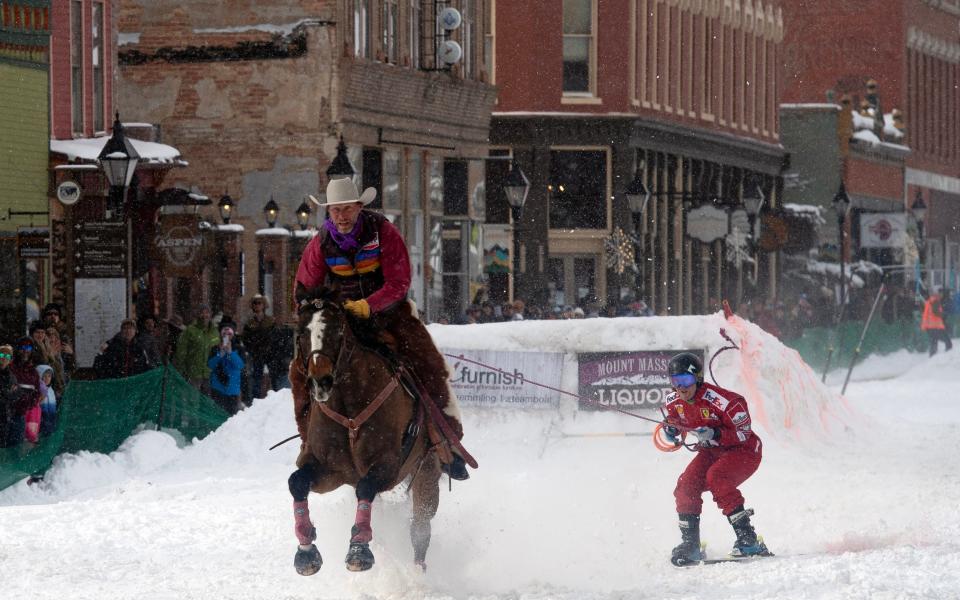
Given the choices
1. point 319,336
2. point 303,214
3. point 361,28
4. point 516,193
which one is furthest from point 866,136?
point 319,336

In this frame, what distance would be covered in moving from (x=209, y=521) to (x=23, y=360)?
3.46 meters

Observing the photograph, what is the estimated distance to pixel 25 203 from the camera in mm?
27078

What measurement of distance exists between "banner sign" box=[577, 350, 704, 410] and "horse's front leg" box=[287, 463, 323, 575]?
9921mm

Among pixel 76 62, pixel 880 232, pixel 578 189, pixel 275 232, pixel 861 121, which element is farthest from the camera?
pixel 861 121

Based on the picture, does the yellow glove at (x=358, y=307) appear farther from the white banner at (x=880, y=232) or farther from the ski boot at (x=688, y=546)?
the white banner at (x=880, y=232)

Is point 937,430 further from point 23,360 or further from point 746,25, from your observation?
point 746,25

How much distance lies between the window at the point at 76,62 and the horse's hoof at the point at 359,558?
753 inches

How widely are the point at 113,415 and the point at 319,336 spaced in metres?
9.20

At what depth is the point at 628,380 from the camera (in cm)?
2109

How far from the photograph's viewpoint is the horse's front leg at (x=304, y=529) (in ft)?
37.0

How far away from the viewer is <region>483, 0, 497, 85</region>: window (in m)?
42.8

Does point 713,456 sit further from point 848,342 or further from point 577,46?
point 577,46

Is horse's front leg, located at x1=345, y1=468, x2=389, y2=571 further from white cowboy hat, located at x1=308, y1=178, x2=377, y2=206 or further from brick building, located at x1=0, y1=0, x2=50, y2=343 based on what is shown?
brick building, located at x1=0, y1=0, x2=50, y2=343

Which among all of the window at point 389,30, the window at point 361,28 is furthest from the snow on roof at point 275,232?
the window at point 389,30
